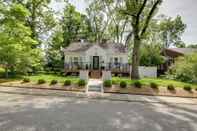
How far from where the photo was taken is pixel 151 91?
14727 mm

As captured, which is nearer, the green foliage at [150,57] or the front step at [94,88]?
the front step at [94,88]

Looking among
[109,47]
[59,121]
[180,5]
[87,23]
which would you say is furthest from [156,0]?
[87,23]

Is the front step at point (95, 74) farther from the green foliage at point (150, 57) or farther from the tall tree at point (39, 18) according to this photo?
the green foliage at point (150, 57)

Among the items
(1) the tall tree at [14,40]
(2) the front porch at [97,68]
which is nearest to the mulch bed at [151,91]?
(1) the tall tree at [14,40]

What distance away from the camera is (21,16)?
2073 centimetres

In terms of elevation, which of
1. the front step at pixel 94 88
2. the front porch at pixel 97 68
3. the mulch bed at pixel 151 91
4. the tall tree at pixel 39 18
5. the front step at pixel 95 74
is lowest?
the mulch bed at pixel 151 91

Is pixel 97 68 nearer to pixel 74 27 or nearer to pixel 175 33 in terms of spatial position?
pixel 74 27

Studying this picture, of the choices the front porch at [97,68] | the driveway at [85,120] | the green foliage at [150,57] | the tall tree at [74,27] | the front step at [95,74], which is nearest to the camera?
the driveway at [85,120]

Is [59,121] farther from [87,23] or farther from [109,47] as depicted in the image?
[87,23]

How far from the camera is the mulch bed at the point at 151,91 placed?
14305 mm

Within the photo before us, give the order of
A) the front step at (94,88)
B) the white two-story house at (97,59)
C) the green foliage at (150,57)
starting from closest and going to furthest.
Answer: the front step at (94,88)
the white two-story house at (97,59)
the green foliage at (150,57)

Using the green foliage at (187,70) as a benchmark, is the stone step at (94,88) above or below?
below

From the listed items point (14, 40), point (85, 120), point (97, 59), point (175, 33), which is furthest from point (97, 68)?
point (175, 33)

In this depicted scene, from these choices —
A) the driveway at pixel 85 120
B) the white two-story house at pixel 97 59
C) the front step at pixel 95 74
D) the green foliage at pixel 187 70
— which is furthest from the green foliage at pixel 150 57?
the driveway at pixel 85 120
